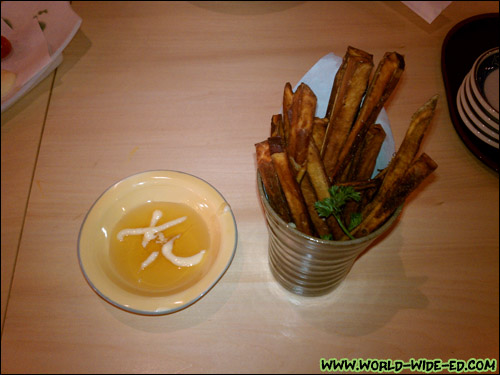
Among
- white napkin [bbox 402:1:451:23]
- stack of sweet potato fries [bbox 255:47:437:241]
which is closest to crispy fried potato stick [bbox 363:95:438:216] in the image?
stack of sweet potato fries [bbox 255:47:437:241]

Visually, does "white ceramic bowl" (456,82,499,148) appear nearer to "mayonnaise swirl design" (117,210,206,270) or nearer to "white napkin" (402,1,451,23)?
"white napkin" (402,1,451,23)

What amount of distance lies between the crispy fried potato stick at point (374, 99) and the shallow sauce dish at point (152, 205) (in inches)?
9.5

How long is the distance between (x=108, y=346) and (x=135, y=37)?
0.80 metres

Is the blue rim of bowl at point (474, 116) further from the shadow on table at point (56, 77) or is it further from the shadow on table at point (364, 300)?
the shadow on table at point (56, 77)

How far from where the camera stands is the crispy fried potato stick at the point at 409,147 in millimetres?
→ 477

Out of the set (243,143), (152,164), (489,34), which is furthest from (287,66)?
(489,34)

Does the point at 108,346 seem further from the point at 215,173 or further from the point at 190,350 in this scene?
the point at 215,173

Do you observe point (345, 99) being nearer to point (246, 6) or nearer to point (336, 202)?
point (336, 202)

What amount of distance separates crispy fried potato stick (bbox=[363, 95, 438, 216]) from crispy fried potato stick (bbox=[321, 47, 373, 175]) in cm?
8

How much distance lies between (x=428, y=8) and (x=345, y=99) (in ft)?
2.34

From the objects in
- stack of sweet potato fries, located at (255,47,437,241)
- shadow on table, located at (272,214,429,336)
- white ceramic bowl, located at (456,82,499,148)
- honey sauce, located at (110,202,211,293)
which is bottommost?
shadow on table, located at (272,214,429,336)

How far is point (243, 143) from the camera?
85 cm

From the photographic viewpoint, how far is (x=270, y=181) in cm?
50

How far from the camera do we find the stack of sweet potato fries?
1.58ft
